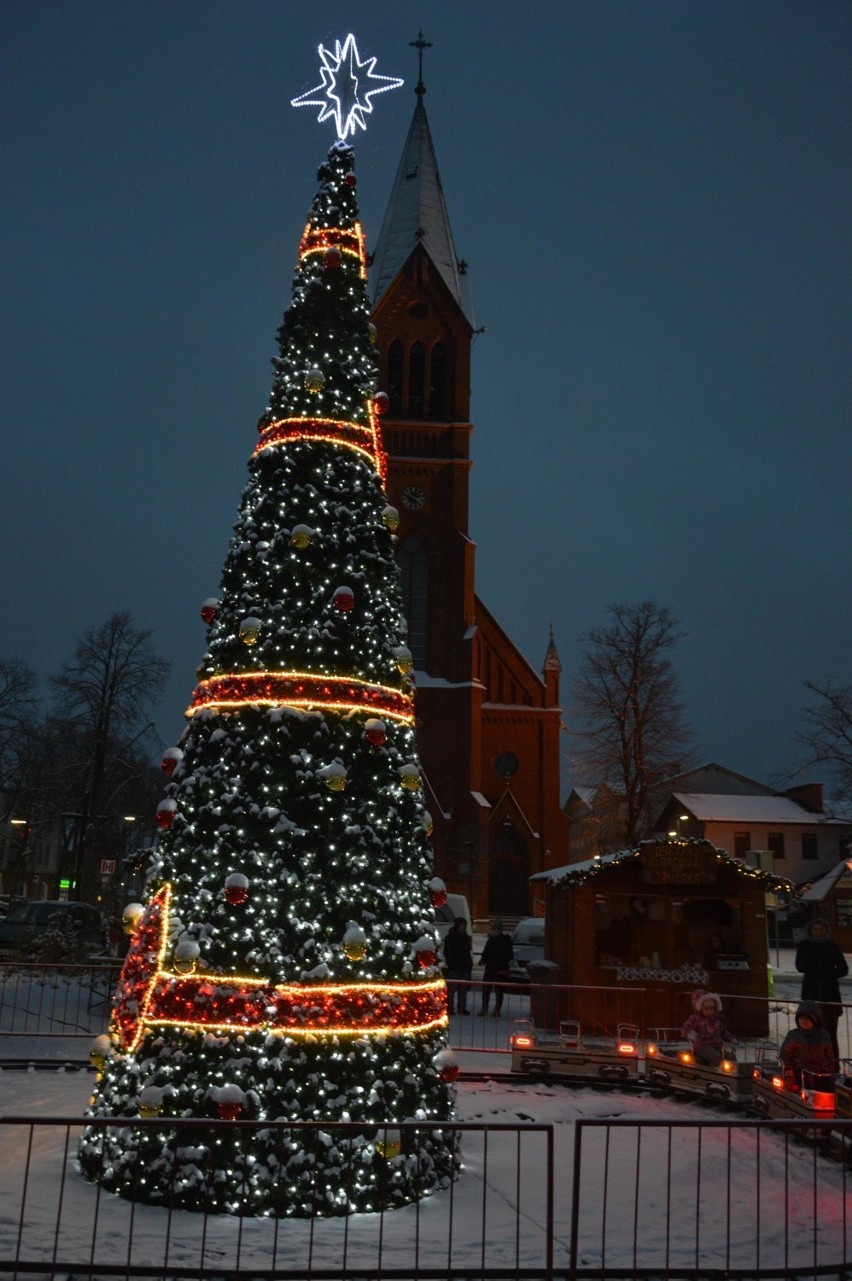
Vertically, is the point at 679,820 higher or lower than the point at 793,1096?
higher

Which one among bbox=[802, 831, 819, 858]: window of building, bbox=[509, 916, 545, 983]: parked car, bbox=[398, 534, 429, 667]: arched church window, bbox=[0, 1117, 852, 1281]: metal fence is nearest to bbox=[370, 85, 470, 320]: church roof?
bbox=[398, 534, 429, 667]: arched church window

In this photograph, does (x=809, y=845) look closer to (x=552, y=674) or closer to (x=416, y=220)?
(x=552, y=674)

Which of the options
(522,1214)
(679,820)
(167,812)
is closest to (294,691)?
(167,812)

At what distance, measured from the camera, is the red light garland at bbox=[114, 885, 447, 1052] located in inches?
273

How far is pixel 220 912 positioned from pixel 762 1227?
4.22m

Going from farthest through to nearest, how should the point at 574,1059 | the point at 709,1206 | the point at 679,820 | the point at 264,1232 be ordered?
the point at 679,820 < the point at 574,1059 < the point at 709,1206 < the point at 264,1232

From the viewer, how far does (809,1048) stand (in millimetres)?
9477

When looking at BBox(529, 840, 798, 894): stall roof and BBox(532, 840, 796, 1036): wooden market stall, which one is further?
BBox(529, 840, 798, 894): stall roof

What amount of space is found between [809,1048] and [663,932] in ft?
25.6

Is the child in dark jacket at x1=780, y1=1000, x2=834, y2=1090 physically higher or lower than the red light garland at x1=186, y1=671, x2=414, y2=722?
lower

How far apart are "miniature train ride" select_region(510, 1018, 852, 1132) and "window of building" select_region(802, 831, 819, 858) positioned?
3566cm

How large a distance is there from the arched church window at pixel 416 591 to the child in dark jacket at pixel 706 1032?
32.8 meters

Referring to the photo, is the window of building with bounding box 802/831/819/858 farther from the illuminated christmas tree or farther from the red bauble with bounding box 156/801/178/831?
the red bauble with bounding box 156/801/178/831

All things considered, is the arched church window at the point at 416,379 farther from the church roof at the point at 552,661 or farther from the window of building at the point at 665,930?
the window of building at the point at 665,930
